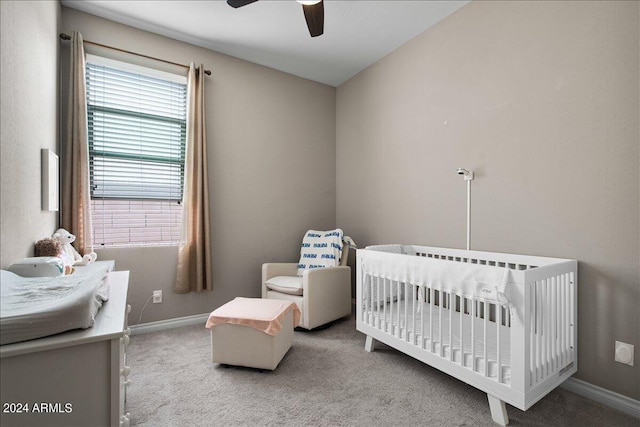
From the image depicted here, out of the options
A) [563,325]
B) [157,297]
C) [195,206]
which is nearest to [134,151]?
[195,206]

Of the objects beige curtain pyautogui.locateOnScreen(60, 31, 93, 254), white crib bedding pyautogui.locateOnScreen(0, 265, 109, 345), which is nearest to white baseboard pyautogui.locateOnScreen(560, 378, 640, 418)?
white crib bedding pyautogui.locateOnScreen(0, 265, 109, 345)

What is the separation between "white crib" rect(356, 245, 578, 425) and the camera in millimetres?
1383

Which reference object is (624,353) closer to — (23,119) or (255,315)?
(255,315)

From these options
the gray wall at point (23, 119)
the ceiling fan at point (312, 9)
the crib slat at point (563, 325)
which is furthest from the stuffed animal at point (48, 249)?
the crib slat at point (563, 325)

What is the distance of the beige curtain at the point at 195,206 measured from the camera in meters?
2.78

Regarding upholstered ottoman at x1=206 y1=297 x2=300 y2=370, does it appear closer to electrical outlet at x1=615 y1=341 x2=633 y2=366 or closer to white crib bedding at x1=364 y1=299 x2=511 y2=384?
white crib bedding at x1=364 y1=299 x2=511 y2=384

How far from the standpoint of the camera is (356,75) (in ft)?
11.5

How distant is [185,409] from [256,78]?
3029 mm

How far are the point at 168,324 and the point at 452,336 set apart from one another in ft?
7.92

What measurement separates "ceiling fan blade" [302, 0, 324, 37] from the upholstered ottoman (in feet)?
6.27

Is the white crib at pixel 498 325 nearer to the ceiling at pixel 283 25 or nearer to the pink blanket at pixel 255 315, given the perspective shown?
the pink blanket at pixel 255 315

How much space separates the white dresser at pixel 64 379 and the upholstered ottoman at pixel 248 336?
1075 millimetres

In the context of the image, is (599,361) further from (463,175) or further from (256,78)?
(256,78)

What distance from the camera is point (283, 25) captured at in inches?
103
